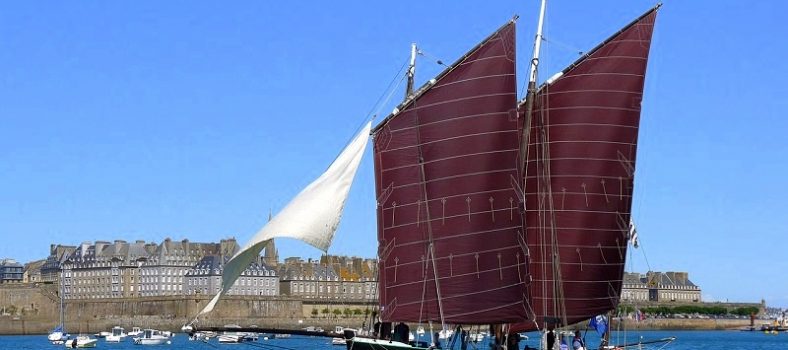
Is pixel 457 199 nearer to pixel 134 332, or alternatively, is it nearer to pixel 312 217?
pixel 312 217

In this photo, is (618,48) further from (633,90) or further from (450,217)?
(450,217)

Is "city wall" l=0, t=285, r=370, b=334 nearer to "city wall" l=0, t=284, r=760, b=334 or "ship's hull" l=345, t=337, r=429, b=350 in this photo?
"city wall" l=0, t=284, r=760, b=334

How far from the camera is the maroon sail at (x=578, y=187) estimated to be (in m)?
37.9

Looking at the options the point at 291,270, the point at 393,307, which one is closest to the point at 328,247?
the point at 393,307

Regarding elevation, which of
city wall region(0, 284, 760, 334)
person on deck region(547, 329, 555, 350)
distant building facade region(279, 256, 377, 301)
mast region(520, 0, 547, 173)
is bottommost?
city wall region(0, 284, 760, 334)

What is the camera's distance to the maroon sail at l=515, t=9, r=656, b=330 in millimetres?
37875

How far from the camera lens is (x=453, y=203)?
35.2m

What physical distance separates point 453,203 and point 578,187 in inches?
175

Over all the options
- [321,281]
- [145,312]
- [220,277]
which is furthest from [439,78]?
[321,281]

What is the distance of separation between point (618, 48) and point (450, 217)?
738cm

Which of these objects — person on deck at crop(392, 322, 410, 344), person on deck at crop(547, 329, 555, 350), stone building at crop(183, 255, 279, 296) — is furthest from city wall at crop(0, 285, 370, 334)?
person on deck at crop(392, 322, 410, 344)

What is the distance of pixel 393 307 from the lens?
115 ft

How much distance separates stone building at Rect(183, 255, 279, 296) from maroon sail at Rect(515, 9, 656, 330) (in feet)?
476

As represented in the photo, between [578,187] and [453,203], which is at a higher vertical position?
[578,187]
